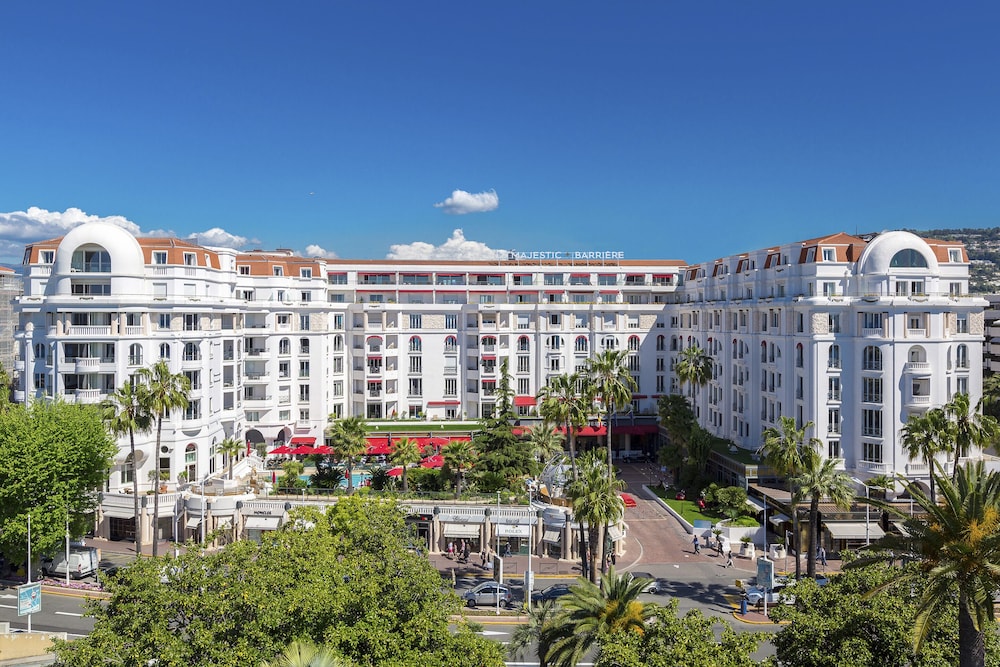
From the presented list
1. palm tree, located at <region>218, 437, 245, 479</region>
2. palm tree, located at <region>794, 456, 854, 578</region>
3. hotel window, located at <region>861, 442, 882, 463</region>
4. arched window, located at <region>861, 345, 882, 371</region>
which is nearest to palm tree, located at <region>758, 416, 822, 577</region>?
palm tree, located at <region>794, 456, 854, 578</region>

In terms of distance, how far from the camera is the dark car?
44844 mm

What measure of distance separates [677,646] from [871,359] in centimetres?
4839

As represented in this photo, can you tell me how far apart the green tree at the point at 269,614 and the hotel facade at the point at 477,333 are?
30364mm

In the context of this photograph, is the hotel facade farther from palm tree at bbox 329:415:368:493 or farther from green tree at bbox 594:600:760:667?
green tree at bbox 594:600:760:667

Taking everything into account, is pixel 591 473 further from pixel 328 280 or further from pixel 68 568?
pixel 328 280

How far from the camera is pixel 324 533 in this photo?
33.8 metres

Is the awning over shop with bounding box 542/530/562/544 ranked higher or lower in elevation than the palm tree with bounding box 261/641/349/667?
lower

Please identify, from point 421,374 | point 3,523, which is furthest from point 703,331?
point 3,523

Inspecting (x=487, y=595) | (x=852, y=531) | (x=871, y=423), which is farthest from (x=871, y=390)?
(x=487, y=595)

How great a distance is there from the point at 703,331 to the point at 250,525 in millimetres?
56390

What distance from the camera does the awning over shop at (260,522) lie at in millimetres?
56812

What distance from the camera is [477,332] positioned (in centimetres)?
9506

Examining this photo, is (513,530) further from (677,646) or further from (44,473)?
(677,646)

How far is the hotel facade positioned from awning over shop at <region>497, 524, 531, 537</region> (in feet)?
83.9
